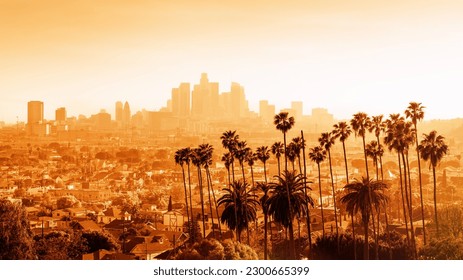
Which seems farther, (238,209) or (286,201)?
(238,209)

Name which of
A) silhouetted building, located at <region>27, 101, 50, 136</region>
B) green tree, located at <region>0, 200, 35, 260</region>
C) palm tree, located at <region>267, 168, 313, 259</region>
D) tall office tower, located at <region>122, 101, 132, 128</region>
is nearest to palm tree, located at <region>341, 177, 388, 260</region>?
palm tree, located at <region>267, 168, 313, 259</region>

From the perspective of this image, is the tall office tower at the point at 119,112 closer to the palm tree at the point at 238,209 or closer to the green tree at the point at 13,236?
the green tree at the point at 13,236

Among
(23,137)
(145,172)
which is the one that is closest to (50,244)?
(23,137)

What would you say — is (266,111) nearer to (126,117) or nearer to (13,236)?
(126,117)

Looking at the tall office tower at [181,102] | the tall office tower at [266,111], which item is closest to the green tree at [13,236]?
the tall office tower at [266,111]

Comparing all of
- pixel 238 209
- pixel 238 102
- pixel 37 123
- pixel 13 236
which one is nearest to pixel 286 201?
pixel 238 209

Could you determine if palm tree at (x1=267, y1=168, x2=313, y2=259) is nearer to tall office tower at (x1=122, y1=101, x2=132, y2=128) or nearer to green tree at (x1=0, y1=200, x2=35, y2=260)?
green tree at (x1=0, y1=200, x2=35, y2=260)
